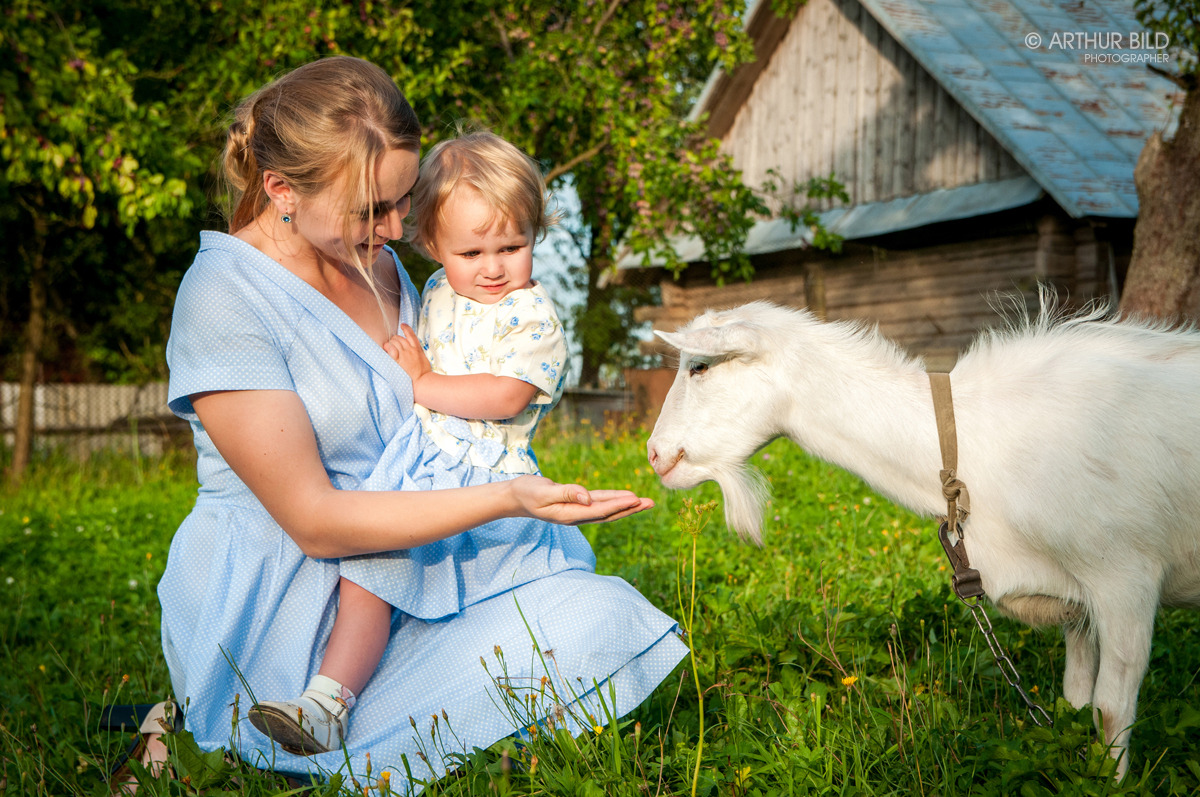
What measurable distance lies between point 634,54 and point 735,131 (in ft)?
6.62

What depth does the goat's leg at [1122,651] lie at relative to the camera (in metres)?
2.24

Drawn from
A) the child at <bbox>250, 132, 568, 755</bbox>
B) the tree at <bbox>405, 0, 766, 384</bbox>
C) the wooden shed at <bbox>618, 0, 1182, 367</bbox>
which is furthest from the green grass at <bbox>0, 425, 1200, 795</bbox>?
the tree at <bbox>405, 0, 766, 384</bbox>

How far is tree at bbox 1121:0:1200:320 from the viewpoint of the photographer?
222 inches

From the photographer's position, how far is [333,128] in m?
2.23

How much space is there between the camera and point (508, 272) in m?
2.63

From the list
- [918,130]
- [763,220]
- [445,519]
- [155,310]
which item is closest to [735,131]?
[763,220]

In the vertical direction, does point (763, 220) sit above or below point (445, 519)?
above

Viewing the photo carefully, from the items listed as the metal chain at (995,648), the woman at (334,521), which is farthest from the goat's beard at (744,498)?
the metal chain at (995,648)

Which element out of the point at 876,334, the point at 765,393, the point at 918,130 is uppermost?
the point at 918,130

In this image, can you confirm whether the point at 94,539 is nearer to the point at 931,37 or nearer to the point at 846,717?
the point at 846,717

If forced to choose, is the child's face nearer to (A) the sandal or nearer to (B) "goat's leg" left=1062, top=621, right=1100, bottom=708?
(A) the sandal

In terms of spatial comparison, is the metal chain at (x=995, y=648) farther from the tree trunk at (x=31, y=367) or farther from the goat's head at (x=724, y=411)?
the tree trunk at (x=31, y=367)

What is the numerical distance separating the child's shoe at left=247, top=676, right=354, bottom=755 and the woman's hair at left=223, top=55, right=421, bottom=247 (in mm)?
1030

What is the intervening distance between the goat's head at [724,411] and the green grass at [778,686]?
0.51m
